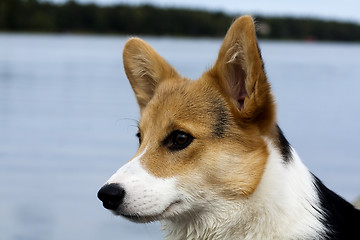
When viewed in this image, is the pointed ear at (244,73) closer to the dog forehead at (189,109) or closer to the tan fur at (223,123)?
the tan fur at (223,123)

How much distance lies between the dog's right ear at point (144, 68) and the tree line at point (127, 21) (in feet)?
269

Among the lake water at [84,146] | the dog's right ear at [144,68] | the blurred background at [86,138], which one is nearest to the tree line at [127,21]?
the blurred background at [86,138]

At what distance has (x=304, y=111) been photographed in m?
19.8

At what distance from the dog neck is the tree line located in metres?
83.3

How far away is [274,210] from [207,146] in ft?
2.20

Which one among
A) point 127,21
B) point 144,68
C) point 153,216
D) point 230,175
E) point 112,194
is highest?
point 144,68

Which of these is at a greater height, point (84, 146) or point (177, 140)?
point (177, 140)

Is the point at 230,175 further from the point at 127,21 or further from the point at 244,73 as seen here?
the point at 127,21

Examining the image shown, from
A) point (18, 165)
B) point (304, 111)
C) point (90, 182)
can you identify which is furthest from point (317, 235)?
point (304, 111)

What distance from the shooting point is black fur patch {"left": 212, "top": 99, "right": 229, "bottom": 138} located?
14.5 ft

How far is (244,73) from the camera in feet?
14.6

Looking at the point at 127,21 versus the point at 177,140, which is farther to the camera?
the point at 127,21

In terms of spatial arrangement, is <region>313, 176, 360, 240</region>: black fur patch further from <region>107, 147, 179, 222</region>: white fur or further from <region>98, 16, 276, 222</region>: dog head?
<region>107, 147, 179, 222</region>: white fur

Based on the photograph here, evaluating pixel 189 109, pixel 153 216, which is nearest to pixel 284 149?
pixel 189 109
